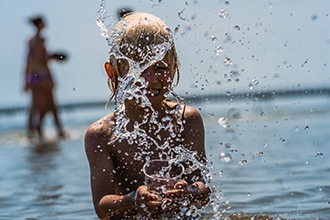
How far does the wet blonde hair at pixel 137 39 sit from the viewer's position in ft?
11.8

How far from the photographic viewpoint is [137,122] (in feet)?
12.3

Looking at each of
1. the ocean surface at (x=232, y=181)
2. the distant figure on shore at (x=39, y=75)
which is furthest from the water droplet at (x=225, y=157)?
the distant figure on shore at (x=39, y=75)

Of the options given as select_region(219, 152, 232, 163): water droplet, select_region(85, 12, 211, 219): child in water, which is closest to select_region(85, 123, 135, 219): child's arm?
select_region(85, 12, 211, 219): child in water

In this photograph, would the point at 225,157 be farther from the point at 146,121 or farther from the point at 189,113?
the point at 146,121

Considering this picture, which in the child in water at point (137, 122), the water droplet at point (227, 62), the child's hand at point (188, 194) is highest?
the water droplet at point (227, 62)

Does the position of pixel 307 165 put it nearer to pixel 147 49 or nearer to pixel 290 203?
→ pixel 290 203

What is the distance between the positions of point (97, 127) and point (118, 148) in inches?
5.6

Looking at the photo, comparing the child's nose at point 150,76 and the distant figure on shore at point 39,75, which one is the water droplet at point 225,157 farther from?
the distant figure on shore at point 39,75

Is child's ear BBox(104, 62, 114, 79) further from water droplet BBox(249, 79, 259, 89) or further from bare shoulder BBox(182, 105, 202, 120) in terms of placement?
water droplet BBox(249, 79, 259, 89)

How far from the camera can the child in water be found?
3.57 m

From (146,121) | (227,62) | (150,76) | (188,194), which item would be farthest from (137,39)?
(188,194)

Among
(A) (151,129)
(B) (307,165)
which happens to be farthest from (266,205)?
(B) (307,165)

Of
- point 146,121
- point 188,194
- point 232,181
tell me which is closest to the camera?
point 188,194

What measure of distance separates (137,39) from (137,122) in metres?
0.41
